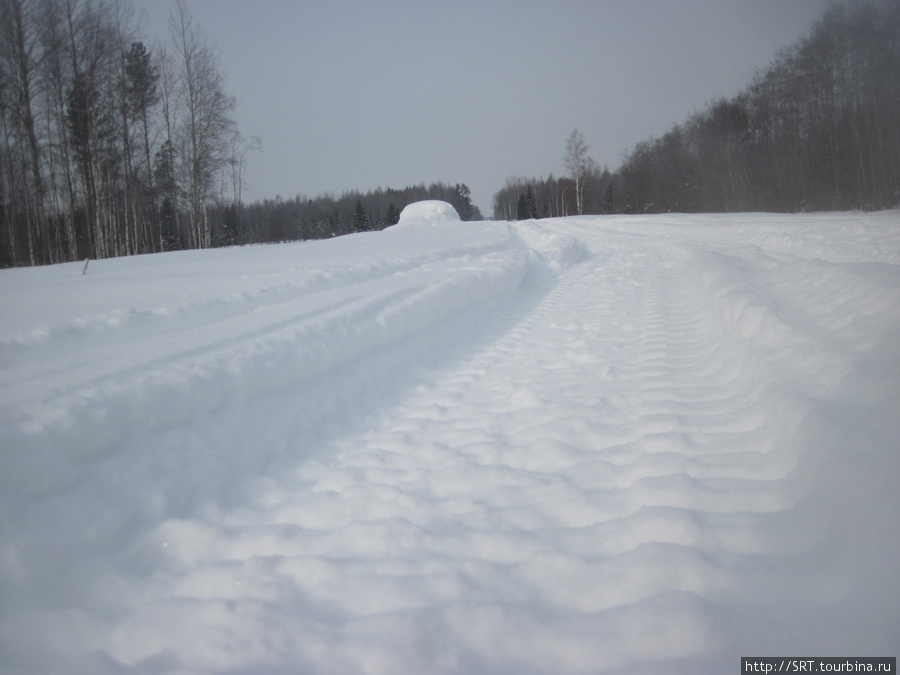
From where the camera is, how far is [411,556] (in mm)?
1825

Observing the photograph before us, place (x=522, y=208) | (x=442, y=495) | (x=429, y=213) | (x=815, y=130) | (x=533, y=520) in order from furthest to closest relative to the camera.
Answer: (x=522, y=208), (x=429, y=213), (x=815, y=130), (x=442, y=495), (x=533, y=520)

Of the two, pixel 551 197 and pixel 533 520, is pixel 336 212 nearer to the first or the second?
pixel 551 197

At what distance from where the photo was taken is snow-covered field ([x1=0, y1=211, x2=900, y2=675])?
55.2 inches

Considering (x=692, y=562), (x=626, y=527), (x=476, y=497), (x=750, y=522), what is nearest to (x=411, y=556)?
(x=476, y=497)

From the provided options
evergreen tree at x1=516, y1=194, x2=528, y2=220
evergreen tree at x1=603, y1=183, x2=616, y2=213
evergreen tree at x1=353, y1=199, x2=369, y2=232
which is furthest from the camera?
evergreen tree at x1=516, y1=194, x2=528, y2=220

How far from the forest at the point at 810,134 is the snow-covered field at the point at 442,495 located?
16.3 metres

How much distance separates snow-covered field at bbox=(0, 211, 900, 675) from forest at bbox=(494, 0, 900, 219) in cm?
1628

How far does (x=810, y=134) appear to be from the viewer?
78.8ft

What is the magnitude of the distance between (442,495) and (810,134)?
31625 millimetres

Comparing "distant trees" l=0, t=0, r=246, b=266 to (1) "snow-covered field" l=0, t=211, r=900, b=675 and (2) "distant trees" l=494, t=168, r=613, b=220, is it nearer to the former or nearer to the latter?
(1) "snow-covered field" l=0, t=211, r=900, b=675

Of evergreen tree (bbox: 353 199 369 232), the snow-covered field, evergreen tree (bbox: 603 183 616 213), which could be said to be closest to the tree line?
evergreen tree (bbox: 353 199 369 232)

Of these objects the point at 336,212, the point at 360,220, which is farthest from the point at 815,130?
the point at 336,212

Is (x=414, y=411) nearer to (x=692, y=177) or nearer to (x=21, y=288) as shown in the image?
(x=21, y=288)

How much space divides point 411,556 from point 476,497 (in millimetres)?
475
